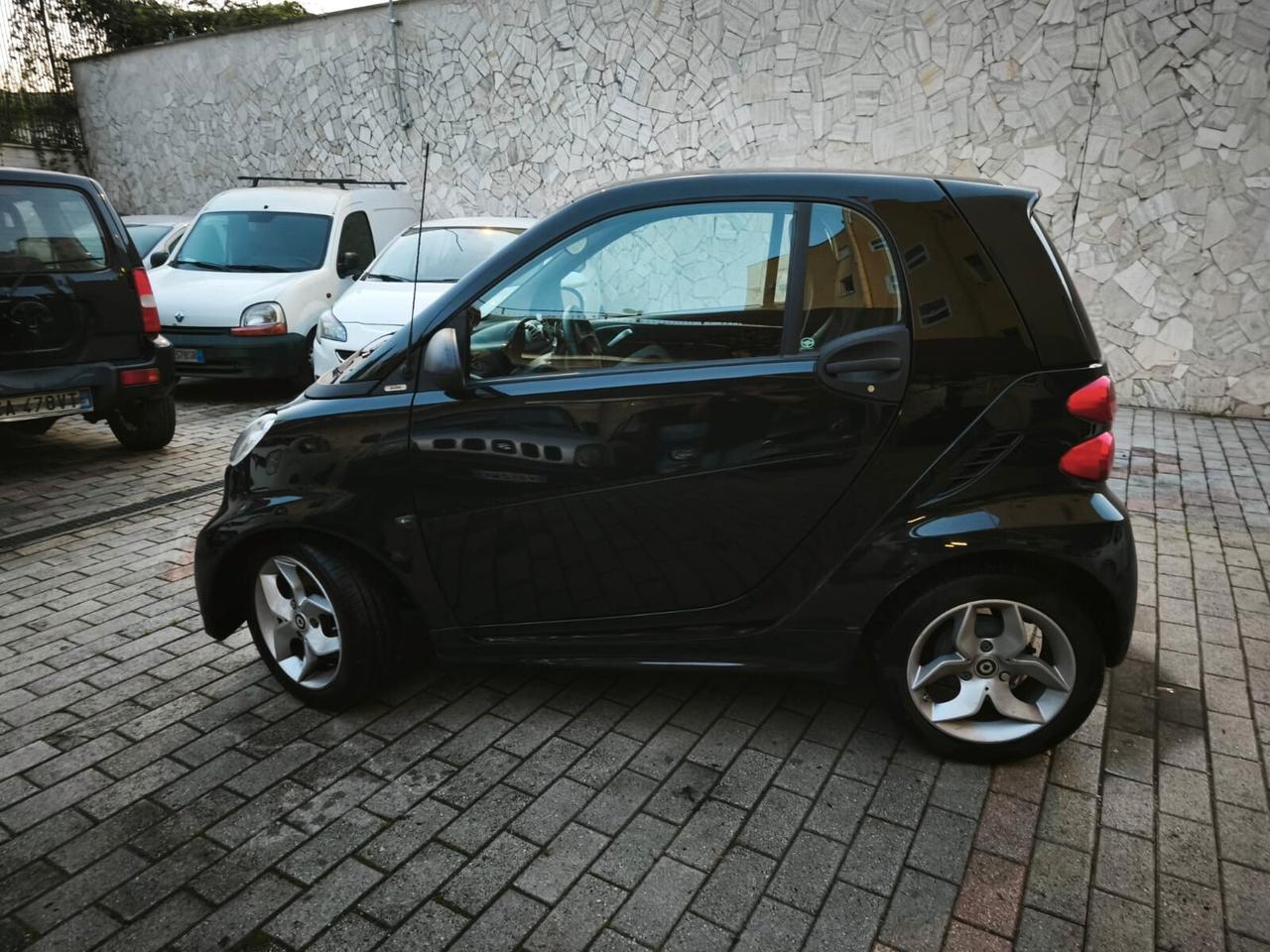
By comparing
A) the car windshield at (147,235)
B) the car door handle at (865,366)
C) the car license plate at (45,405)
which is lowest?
the car license plate at (45,405)

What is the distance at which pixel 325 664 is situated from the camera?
10.4 feet

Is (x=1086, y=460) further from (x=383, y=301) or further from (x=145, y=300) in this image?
(x=383, y=301)

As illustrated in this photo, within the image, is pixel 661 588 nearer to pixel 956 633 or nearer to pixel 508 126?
pixel 956 633

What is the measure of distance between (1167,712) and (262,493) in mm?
3243

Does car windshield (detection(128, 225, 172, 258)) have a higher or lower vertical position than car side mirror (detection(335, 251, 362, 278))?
higher

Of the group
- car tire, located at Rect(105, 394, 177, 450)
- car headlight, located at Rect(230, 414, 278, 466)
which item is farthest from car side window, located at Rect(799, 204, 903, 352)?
car tire, located at Rect(105, 394, 177, 450)

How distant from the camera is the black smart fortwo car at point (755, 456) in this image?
2533 millimetres

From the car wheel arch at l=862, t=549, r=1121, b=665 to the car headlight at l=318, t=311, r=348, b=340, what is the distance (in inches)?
224

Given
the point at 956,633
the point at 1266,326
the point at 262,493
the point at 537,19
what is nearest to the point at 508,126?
the point at 537,19

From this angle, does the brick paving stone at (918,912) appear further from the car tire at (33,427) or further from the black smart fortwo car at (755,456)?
the car tire at (33,427)

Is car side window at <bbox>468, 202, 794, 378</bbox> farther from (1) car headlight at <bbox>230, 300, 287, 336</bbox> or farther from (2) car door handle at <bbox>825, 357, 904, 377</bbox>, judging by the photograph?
(1) car headlight at <bbox>230, 300, 287, 336</bbox>

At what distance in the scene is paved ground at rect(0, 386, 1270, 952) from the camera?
2209 millimetres

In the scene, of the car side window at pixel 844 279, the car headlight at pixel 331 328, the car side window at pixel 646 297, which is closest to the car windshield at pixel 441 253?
the car headlight at pixel 331 328

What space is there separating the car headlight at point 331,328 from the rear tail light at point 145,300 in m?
1.43
